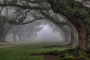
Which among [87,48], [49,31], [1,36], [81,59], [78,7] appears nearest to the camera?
[81,59]

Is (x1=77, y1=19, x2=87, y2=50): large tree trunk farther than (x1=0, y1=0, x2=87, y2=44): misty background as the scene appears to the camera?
No

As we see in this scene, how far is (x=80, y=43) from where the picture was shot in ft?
41.8

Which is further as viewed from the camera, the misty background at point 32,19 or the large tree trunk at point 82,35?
the misty background at point 32,19

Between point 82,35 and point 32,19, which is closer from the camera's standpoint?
point 82,35

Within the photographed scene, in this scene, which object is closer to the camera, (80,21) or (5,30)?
(80,21)

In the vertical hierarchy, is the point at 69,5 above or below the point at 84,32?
above

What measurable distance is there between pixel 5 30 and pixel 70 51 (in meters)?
33.7

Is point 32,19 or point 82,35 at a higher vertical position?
point 32,19

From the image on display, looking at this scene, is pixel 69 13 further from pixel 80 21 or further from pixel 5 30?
pixel 5 30

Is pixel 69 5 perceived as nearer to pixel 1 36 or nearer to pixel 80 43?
pixel 80 43

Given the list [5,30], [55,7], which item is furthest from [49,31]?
[55,7]

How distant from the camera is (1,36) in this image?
135 feet

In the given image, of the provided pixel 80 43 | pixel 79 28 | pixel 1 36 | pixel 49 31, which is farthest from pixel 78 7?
pixel 49 31

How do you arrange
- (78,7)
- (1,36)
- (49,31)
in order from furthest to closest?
(49,31)
(1,36)
(78,7)
